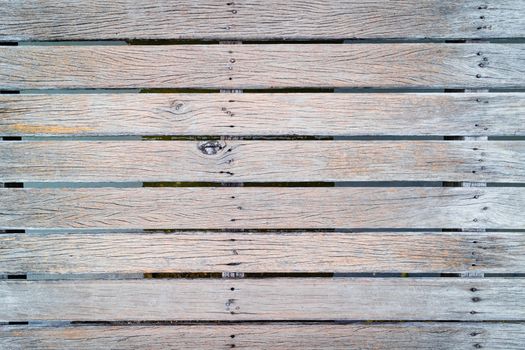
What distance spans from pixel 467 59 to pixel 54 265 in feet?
6.66

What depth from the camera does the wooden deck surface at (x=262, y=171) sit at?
1.68m

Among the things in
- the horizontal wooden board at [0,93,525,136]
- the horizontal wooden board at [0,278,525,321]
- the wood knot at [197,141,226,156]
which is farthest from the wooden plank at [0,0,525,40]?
the horizontal wooden board at [0,278,525,321]

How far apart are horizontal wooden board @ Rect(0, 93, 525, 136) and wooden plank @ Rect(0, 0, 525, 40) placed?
0.27 metres

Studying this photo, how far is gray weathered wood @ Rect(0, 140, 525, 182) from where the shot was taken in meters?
1.69

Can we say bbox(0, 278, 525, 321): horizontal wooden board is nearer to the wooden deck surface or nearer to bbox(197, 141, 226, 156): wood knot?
the wooden deck surface

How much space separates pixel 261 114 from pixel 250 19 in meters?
0.41

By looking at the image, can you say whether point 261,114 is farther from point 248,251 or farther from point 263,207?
point 248,251

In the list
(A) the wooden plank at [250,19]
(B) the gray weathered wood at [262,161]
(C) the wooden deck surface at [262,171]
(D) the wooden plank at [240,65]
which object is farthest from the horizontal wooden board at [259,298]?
(A) the wooden plank at [250,19]

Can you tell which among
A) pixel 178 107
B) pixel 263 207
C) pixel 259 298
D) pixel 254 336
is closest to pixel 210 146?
pixel 178 107

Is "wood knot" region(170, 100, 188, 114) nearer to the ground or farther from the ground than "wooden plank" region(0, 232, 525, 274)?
farther from the ground

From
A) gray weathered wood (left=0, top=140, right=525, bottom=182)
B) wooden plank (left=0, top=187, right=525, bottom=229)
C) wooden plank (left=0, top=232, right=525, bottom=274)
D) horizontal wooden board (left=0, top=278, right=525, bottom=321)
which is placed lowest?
horizontal wooden board (left=0, top=278, right=525, bottom=321)

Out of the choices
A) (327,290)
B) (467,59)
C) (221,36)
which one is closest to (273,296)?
(327,290)

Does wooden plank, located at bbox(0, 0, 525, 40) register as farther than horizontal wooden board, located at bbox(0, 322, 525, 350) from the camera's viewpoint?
No

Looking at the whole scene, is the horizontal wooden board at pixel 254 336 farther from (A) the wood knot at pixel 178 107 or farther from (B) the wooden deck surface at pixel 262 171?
(A) the wood knot at pixel 178 107
